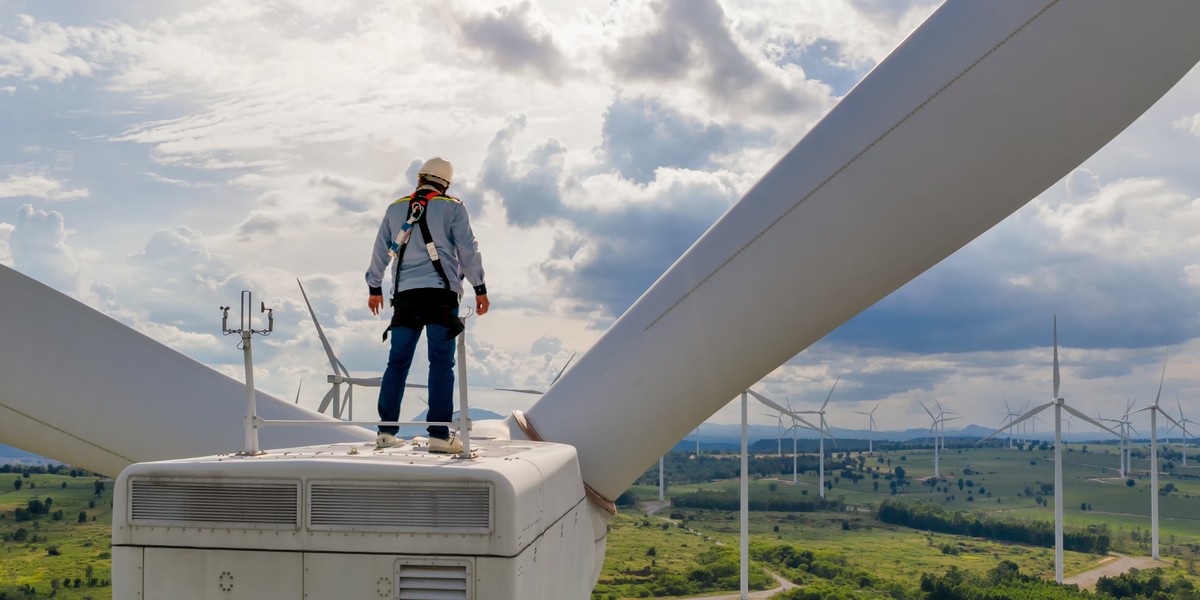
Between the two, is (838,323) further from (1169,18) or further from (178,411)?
(178,411)

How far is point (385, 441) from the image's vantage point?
28.8 ft

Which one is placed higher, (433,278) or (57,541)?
(433,278)

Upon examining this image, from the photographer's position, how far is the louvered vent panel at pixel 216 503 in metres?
6.59

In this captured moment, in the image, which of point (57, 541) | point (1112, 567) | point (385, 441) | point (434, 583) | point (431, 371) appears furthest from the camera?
point (1112, 567)

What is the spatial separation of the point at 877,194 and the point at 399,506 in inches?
213

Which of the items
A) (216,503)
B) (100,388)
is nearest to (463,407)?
(216,503)

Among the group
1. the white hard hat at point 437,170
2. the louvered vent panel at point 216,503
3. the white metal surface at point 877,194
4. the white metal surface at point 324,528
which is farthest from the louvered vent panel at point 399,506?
the white metal surface at point 877,194

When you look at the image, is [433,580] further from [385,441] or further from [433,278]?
[433,278]

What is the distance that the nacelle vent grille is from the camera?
253 inches

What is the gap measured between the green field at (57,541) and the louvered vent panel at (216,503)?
6714 centimetres

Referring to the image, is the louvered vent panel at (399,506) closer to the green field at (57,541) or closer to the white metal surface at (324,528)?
the white metal surface at (324,528)

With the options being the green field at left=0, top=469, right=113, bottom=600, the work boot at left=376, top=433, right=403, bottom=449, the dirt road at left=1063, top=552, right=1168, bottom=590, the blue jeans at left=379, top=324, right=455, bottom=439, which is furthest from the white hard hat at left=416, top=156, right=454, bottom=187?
the dirt road at left=1063, top=552, right=1168, bottom=590

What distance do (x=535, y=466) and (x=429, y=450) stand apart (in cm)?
98

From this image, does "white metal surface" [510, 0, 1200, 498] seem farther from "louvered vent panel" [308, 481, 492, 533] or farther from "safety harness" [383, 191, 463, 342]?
"louvered vent panel" [308, 481, 492, 533]
